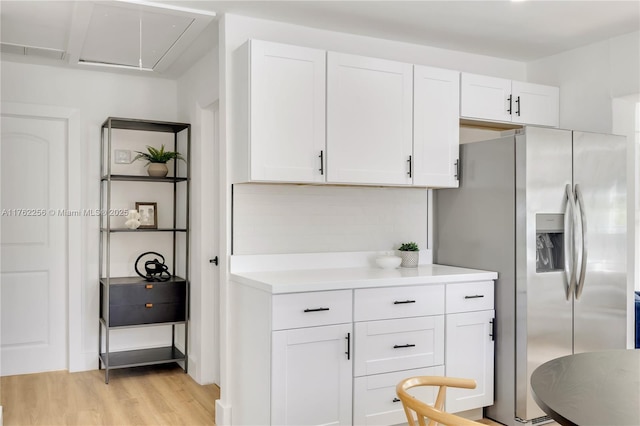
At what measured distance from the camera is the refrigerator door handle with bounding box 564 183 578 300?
11.2 feet

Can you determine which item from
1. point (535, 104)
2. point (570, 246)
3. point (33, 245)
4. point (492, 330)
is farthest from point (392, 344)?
point (33, 245)

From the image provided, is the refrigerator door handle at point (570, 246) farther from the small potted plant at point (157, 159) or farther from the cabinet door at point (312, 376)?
the small potted plant at point (157, 159)

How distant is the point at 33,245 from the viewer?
4477mm

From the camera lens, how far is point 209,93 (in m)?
4.05

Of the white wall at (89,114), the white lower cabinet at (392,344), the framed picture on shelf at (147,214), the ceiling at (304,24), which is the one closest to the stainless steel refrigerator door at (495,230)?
the white lower cabinet at (392,344)

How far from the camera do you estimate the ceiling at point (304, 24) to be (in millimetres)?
3199

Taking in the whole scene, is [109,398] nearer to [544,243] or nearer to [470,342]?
[470,342]

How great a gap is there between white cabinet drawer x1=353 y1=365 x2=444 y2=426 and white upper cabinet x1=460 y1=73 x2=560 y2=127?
179 cm

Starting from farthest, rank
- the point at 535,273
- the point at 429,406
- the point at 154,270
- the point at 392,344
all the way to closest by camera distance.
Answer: the point at 154,270, the point at 535,273, the point at 392,344, the point at 429,406

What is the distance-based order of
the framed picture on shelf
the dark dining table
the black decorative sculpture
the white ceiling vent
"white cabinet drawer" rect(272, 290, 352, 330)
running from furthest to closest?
the framed picture on shelf < the black decorative sculpture < the white ceiling vent < "white cabinet drawer" rect(272, 290, 352, 330) < the dark dining table

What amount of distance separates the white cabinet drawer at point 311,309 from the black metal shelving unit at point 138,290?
5.90 feet

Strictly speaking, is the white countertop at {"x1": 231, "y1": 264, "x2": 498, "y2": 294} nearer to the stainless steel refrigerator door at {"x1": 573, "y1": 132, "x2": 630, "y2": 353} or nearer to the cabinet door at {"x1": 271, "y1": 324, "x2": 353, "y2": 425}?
the cabinet door at {"x1": 271, "y1": 324, "x2": 353, "y2": 425}

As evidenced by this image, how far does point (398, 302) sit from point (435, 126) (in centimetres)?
119

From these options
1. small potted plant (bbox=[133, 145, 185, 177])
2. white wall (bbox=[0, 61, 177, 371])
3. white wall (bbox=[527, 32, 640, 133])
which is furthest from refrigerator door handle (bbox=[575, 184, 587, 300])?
white wall (bbox=[0, 61, 177, 371])
